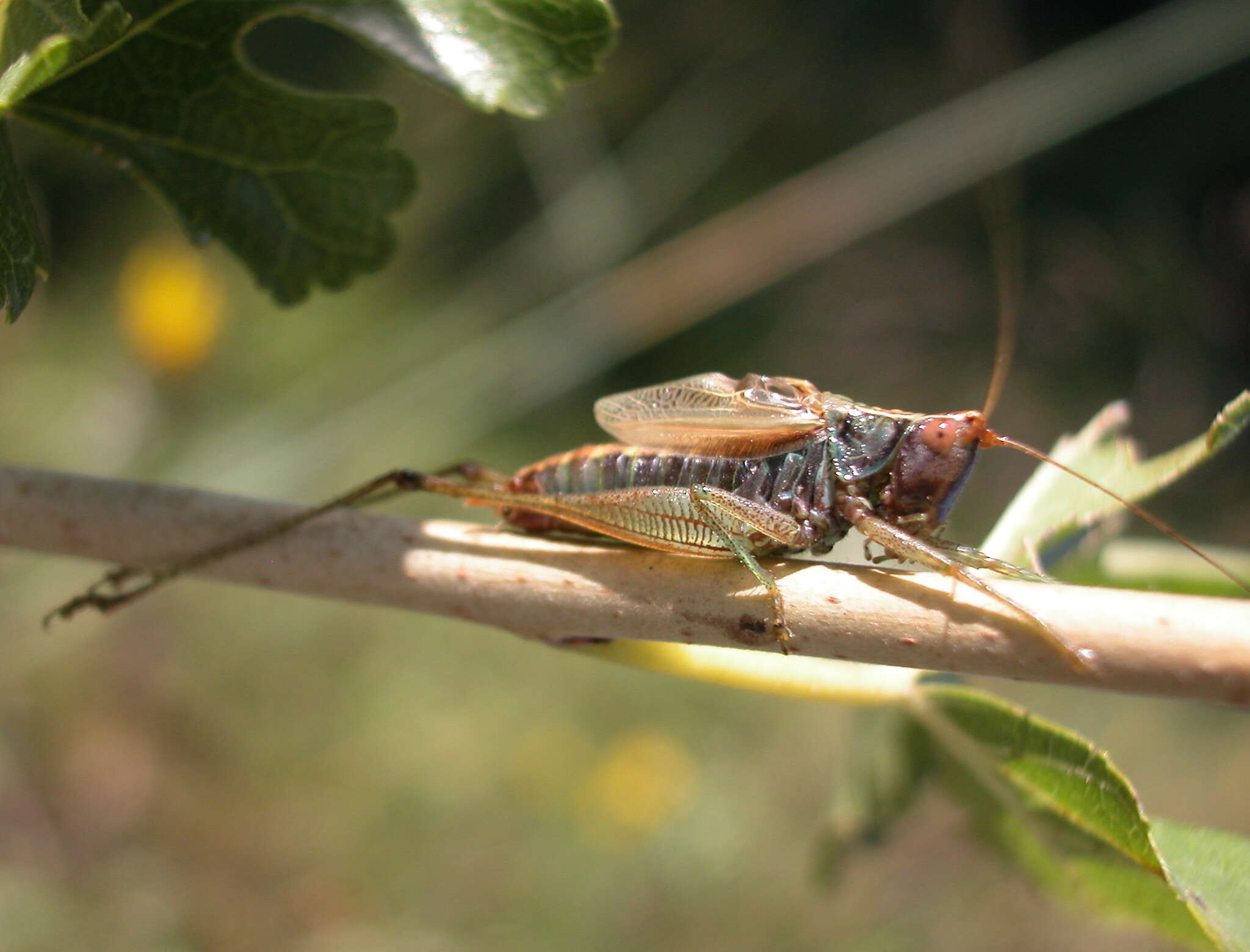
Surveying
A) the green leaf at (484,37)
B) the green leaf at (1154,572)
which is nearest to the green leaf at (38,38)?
the green leaf at (484,37)

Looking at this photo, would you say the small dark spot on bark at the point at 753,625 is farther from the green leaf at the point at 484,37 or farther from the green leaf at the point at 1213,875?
the green leaf at the point at 484,37

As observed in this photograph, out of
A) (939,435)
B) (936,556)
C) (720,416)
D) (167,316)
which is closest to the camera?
(936,556)

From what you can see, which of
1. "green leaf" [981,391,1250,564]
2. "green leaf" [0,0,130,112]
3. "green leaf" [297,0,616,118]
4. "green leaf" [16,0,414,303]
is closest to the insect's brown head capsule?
"green leaf" [981,391,1250,564]

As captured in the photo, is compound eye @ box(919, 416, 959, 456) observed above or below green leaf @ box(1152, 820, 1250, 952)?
above

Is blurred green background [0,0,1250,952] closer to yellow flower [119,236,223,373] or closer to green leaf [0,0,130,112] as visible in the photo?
yellow flower [119,236,223,373]

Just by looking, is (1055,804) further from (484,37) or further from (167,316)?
(167,316)

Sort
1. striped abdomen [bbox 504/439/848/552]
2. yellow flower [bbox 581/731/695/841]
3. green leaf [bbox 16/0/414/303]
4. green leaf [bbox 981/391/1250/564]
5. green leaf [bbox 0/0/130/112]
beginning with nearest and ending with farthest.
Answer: green leaf [bbox 0/0/130/112]
green leaf [bbox 16/0/414/303]
green leaf [bbox 981/391/1250/564]
striped abdomen [bbox 504/439/848/552]
yellow flower [bbox 581/731/695/841]

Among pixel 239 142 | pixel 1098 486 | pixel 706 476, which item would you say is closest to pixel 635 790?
pixel 706 476

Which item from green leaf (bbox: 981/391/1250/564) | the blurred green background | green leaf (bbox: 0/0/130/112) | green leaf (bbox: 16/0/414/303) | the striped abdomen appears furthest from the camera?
the blurred green background
